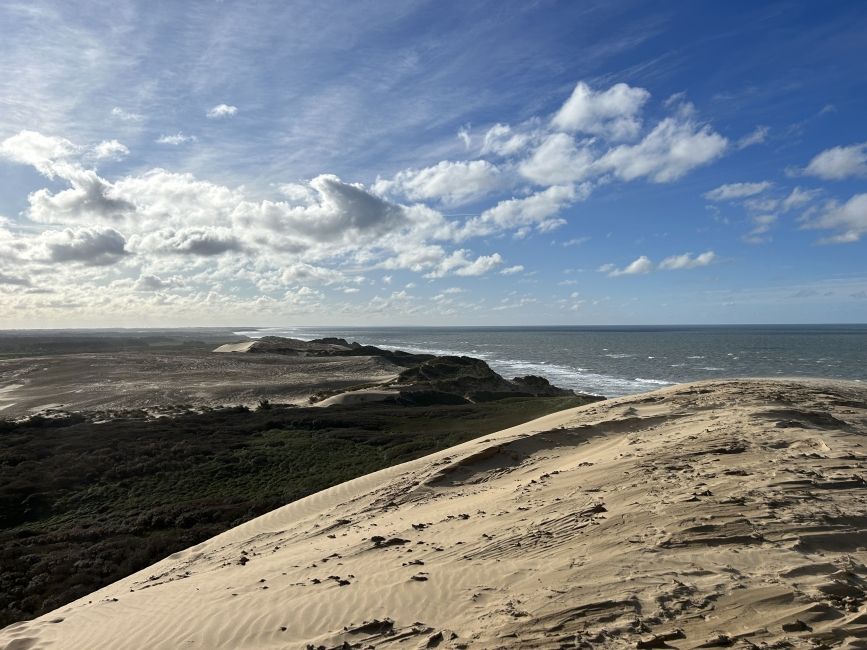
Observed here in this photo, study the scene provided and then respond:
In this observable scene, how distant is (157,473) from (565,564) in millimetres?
17403

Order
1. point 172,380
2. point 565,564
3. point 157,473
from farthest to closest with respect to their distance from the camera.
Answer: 1. point 172,380
2. point 157,473
3. point 565,564

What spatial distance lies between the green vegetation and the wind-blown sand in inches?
86.1

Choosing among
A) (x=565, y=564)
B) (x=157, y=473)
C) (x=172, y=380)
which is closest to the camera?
(x=565, y=564)

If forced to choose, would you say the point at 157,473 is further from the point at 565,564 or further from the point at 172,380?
the point at 172,380

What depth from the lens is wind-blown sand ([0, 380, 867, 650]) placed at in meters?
5.56

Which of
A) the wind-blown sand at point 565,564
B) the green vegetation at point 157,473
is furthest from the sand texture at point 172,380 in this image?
the wind-blown sand at point 565,564

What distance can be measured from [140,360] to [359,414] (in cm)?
5367

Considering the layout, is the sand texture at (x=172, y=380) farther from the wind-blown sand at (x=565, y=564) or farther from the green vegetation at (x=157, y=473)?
the wind-blown sand at (x=565, y=564)

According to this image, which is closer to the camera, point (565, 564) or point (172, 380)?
point (565, 564)

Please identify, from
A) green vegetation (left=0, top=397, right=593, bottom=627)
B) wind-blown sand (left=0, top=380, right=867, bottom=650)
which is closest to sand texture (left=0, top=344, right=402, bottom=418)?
green vegetation (left=0, top=397, right=593, bottom=627)

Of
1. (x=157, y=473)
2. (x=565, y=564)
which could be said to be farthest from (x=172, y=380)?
(x=565, y=564)

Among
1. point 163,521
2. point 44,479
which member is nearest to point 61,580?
point 163,521

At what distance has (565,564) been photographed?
687 centimetres

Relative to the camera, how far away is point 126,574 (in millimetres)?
11961
